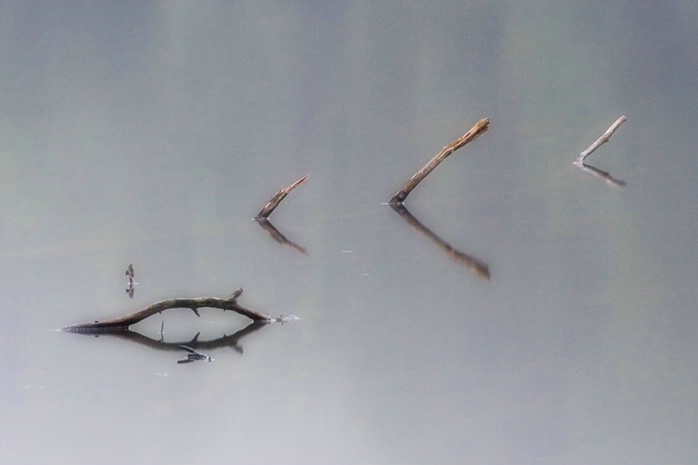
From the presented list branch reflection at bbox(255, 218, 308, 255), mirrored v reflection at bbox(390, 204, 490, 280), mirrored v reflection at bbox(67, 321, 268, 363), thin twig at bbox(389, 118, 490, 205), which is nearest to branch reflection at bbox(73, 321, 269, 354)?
mirrored v reflection at bbox(67, 321, 268, 363)

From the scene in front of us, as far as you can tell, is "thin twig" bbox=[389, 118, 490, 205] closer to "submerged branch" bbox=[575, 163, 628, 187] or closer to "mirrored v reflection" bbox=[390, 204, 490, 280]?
"mirrored v reflection" bbox=[390, 204, 490, 280]

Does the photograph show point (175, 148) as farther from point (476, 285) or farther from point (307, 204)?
point (476, 285)

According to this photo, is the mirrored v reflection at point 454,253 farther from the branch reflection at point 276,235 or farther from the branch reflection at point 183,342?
the branch reflection at point 183,342

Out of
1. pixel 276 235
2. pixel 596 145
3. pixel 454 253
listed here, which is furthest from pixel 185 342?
pixel 596 145

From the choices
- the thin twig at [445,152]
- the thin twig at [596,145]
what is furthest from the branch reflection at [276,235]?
the thin twig at [596,145]

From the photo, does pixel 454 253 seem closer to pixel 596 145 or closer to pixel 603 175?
pixel 603 175

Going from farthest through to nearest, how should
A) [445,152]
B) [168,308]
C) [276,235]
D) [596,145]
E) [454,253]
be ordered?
1. [596,145]
2. [445,152]
3. [276,235]
4. [454,253]
5. [168,308]

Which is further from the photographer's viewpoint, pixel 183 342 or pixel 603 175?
pixel 603 175
